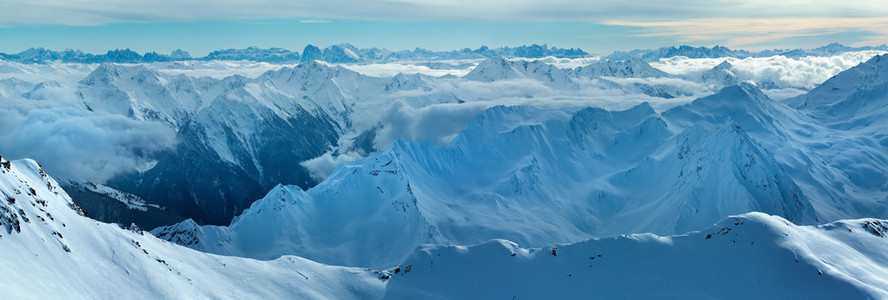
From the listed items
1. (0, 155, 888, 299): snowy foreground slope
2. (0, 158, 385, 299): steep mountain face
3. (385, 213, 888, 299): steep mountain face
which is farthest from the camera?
(385, 213, 888, 299): steep mountain face

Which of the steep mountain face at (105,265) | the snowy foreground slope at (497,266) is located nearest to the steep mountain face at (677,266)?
the snowy foreground slope at (497,266)

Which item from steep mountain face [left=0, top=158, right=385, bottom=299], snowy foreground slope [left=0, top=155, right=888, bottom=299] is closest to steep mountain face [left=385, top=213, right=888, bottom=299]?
snowy foreground slope [left=0, top=155, right=888, bottom=299]

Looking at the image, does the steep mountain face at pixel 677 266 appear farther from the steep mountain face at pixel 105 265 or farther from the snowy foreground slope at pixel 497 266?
the steep mountain face at pixel 105 265

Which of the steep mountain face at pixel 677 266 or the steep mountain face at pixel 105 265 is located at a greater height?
the steep mountain face at pixel 105 265

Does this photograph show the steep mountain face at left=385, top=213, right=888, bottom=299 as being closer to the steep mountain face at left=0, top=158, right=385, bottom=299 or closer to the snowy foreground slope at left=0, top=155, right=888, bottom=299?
the snowy foreground slope at left=0, top=155, right=888, bottom=299

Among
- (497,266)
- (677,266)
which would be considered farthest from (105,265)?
(677,266)

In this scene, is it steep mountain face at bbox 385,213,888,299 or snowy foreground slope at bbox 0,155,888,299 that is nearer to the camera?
snowy foreground slope at bbox 0,155,888,299

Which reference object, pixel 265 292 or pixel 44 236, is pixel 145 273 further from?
pixel 265 292
